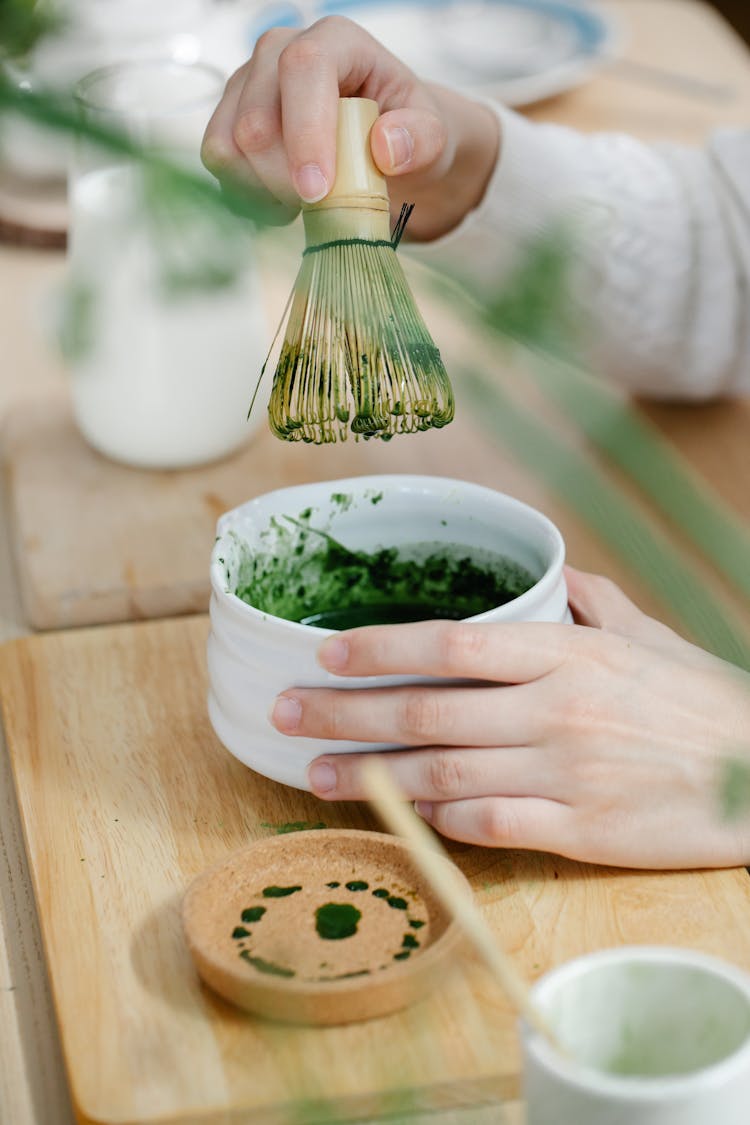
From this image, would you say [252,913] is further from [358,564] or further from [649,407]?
[649,407]

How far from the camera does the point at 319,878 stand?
56 centimetres

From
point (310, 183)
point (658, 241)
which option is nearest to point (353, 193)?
point (310, 183)

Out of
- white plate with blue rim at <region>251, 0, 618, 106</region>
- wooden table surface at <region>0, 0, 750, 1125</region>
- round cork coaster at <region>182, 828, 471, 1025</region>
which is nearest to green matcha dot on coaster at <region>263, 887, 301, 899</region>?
round cork coaster at <region>182, 828, 471, 1025</region>

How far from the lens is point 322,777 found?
59 cm

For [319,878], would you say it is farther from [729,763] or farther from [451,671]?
[729,763]

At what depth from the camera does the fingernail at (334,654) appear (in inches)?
22.3

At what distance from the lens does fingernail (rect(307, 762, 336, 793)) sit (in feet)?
1.93

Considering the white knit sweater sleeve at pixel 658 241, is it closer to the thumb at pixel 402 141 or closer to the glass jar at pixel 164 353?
the glass jar at pixel 164 353

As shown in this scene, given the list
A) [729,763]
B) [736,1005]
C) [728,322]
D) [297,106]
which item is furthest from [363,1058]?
[728,322]

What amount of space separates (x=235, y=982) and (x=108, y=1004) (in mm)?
62

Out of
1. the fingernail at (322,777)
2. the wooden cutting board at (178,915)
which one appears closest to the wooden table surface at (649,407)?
the wooden cutting board at (178,915)

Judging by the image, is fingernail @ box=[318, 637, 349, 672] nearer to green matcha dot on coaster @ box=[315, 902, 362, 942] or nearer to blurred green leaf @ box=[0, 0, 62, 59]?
green matcha dot on coaster @ box=[315, 902, 362, 942]

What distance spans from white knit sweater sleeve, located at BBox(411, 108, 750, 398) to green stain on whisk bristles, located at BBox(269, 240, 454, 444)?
50 centimetres

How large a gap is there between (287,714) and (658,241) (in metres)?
0.57
